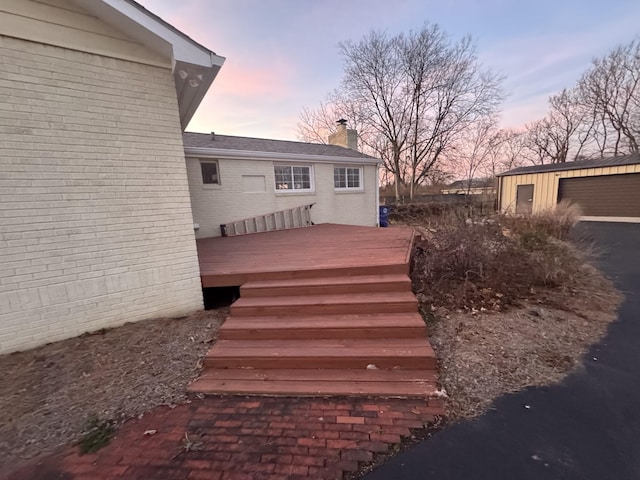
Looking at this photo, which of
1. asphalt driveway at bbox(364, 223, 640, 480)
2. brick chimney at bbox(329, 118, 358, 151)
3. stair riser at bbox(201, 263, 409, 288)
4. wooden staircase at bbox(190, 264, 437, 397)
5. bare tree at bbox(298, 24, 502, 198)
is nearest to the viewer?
asphalt driveway at bbox(364, 223, 640, 480)

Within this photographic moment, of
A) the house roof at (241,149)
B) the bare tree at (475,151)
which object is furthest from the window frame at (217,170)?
the bare tree at (475,151)

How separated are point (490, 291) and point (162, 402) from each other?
14.8 ft

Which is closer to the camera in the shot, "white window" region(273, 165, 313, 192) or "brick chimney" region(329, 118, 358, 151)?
"white window" region(273, 165, 313, 192)

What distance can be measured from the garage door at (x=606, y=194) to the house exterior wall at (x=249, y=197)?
12906mm

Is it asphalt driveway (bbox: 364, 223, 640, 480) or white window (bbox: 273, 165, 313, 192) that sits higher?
white window (bbox: 273, 165, 313, 192)

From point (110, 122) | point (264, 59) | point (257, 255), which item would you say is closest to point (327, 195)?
point (264, 59)

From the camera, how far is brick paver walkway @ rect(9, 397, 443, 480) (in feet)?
5.89

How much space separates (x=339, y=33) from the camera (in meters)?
17.9

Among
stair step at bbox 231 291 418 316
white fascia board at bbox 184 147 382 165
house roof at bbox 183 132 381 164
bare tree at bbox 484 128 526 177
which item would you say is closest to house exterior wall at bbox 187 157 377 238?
white fascia board at bbox 184 147 382 165

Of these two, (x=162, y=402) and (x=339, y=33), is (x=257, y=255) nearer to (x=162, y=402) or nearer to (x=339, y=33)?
(x=162, y=402)

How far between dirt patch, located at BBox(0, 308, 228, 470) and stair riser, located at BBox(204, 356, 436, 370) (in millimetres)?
335

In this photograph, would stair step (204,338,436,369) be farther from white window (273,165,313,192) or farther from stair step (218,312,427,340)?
white window (273,165,313,192)

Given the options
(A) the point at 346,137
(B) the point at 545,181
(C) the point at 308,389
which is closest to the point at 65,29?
(C) the point at 308,389

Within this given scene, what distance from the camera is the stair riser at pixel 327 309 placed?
3312 millimetres
